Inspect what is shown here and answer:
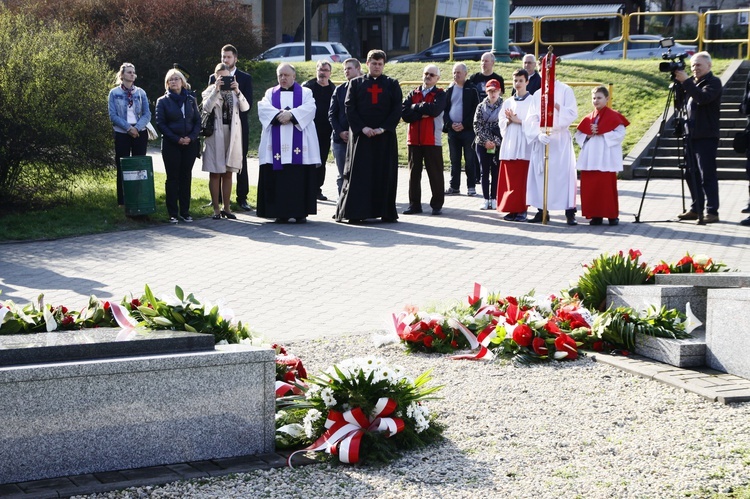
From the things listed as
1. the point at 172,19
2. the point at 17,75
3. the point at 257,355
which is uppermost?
the point at 172,19

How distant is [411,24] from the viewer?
5284 centimetres

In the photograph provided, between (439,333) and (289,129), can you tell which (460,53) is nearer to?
(289,129)

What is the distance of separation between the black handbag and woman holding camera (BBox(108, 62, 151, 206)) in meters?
0.85

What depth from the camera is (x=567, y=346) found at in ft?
24.2

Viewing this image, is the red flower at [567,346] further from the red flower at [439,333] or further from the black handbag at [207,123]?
the black handbag at [207,123]

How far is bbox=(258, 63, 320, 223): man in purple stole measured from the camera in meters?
14.7

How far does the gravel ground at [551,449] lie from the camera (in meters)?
4.89

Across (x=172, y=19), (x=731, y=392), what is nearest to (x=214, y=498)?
(x=731, y=392)

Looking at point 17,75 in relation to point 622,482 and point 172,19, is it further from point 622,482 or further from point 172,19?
point 172,19

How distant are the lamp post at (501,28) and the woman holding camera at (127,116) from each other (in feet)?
41.4

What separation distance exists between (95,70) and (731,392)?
11438 millimetres

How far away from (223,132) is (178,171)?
89 cm

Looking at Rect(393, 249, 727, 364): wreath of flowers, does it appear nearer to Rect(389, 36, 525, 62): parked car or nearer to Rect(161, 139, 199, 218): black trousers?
Rect(161, 139, 199, 218): black trousers

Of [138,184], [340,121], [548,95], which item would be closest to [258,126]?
[340,121]
